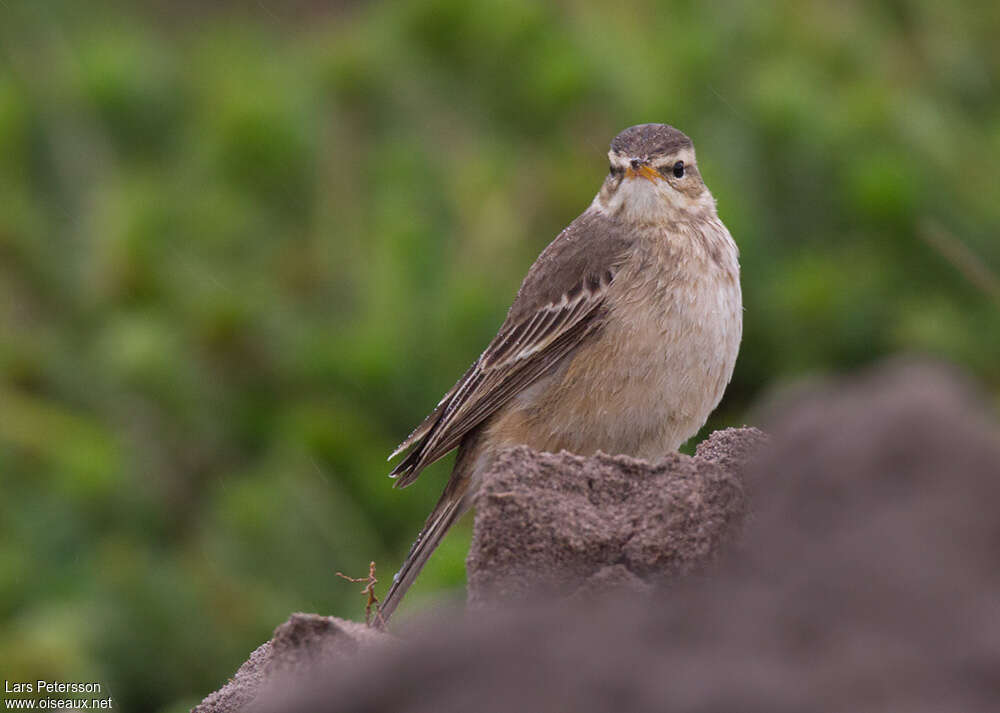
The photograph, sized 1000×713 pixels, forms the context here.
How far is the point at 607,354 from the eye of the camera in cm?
525

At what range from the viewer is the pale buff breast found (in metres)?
5.15

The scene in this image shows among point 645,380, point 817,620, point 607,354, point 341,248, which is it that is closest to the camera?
A: point 817,620

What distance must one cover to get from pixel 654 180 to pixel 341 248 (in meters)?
5.76

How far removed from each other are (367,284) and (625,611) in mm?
7740

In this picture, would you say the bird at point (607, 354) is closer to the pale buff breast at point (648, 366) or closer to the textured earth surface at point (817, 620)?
the pale buff breast at point (648, 366)

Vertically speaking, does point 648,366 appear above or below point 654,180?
below

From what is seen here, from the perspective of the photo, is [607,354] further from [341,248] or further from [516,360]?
[341,248]

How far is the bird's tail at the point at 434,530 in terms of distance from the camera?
5078 mm

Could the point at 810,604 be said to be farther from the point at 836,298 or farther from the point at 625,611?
the point at 836,298

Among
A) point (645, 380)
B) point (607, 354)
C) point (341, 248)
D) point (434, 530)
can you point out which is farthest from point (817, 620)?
point (341, 248)

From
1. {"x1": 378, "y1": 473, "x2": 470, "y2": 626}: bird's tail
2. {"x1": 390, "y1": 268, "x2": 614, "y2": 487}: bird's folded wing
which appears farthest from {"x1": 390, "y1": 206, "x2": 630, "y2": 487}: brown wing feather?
{"x1": 378, "y1": 473, "x2": 470, "y2": 626}: bird's tail

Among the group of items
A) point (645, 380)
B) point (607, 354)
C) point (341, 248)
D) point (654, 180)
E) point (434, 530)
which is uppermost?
point (341, 248)

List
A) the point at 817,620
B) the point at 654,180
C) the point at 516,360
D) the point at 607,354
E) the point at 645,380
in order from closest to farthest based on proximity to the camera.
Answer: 1. the point at 817,620
2. the point at 645,380
3. the point at 607,354
4. the point at 516,360
5. the point at 654,180

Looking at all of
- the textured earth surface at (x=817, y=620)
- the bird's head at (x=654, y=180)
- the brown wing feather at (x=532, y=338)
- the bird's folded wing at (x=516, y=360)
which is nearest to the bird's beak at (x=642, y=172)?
the bird's head at (x=654, y=180)
